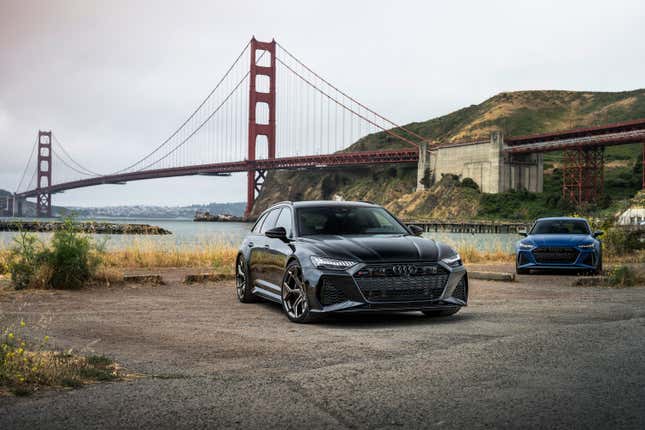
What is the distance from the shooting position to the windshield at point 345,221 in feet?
31.5

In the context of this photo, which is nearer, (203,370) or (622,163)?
(203,370)

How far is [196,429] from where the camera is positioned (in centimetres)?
425

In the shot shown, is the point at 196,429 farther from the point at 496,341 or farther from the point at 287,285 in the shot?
the point at 287,285

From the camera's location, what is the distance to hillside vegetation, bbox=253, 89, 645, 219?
358 feet

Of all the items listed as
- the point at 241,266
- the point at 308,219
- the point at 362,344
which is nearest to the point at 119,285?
the point at 241,266

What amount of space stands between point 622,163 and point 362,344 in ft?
475

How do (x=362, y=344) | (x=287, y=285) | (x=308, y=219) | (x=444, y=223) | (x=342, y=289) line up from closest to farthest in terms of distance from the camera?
(x=362, y=344) < (x=342, y=289) < (x=287, y=285) < (x=308, y=219) < (x=444, y=223)

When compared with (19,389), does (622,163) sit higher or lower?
higher

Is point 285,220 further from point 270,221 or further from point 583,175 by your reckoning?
point 583,175

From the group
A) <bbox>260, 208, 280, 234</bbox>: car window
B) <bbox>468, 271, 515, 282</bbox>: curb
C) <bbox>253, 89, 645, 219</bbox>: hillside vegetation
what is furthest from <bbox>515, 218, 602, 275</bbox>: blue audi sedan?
<bbox>253, 89, 645, 219</bbox>: hillside vegetation

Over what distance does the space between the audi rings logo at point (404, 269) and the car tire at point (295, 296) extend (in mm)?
1050

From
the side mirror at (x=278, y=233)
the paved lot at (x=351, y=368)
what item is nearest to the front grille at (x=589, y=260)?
the paved lot at (x=351, y=368)

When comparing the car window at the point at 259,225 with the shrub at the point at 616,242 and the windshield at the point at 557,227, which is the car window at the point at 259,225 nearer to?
the windshield at the point at 557,227

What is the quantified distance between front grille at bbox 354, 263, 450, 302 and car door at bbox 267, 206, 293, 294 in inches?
49.8
